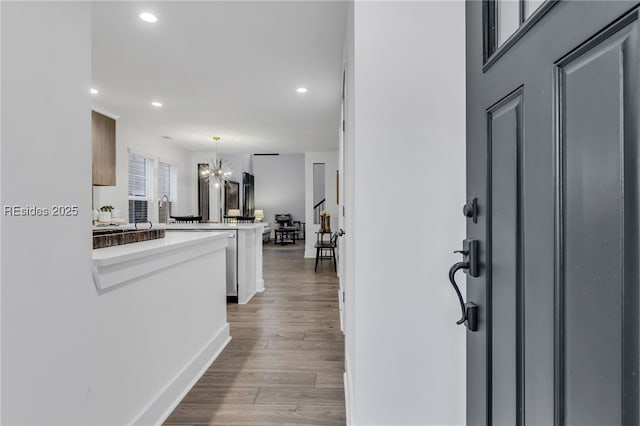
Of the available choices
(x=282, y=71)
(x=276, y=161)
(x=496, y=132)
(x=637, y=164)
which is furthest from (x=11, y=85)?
(x=276, y=161)

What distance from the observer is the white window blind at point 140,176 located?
661 centimetres

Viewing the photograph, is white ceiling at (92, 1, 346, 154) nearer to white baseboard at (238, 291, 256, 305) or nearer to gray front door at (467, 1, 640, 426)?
gray front door at (467, 1, 640, 426)

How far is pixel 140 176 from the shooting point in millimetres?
6918

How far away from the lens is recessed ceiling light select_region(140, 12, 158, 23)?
2.57 meters

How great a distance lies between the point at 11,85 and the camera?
993mm

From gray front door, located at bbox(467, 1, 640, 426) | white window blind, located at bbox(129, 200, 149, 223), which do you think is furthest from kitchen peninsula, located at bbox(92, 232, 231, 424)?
white window blind, located at bbox(129, 200, 149, 223)

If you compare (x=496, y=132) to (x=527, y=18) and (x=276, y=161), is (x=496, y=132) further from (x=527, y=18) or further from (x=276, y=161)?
(x=276, y=161)

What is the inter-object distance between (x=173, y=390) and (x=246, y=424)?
476 mm

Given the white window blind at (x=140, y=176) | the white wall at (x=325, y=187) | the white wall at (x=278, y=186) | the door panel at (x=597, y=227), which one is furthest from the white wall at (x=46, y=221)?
the white wall at (x=278, y=186)

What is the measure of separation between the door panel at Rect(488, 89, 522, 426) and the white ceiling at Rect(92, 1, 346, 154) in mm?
2156

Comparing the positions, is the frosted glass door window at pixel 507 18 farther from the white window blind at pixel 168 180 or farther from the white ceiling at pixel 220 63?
the white window blind at pixel 168 180

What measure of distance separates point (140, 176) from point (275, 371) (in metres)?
5.77

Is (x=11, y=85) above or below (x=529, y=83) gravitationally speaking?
above

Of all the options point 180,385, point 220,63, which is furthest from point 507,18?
point 220,63
